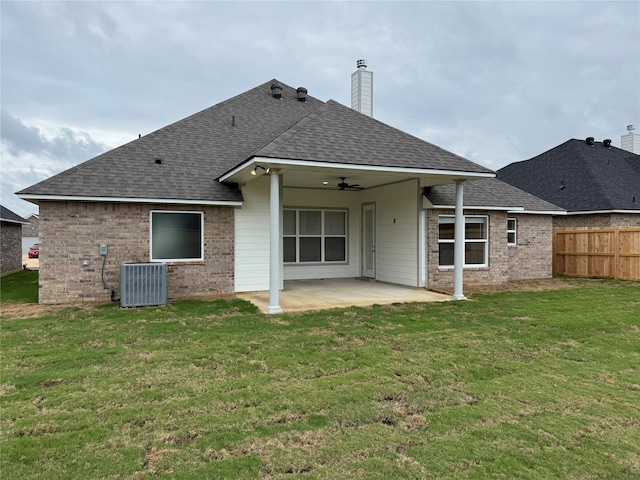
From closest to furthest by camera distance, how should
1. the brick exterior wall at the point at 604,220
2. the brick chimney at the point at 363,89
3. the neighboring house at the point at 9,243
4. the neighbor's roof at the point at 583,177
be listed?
the brick chimney at the point at 363,89 → the brick exterior wall at the point at 604,220 → the neighbor's roof at the point at 583,177 → the neighboring house at the point at 9,243

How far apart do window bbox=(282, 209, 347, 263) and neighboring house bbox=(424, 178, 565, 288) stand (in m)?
3.56

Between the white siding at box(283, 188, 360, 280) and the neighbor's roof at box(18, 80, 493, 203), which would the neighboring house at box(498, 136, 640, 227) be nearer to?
the white siding at box(283, 188, 360, 280)

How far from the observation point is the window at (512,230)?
15.1m

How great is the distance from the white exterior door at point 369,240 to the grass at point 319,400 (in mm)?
6765

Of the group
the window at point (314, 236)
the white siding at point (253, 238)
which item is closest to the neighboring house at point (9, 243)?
the white siding at point (253, 238)

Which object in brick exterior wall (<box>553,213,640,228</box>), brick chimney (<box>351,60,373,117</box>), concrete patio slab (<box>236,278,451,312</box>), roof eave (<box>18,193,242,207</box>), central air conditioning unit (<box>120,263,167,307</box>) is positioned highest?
brick chimney (<box>351,60,373,117</box>)

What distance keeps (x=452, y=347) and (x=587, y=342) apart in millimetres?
2234

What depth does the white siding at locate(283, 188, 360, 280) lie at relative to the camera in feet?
46.1

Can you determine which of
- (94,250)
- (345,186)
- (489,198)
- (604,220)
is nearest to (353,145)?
(345,186)

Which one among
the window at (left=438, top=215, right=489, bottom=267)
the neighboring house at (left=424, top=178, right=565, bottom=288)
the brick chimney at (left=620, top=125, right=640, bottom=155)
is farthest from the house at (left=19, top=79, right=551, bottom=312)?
the brick chimney at (left=620, top=125, right=640, bottom=155)

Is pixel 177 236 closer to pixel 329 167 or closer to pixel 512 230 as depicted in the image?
pixel 329 167

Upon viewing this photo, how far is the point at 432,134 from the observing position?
1827 inches

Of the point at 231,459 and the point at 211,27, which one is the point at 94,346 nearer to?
the point at 231,459

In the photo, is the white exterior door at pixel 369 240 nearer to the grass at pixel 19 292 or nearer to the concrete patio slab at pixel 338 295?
the concrete patio slab at pixel 338 295
